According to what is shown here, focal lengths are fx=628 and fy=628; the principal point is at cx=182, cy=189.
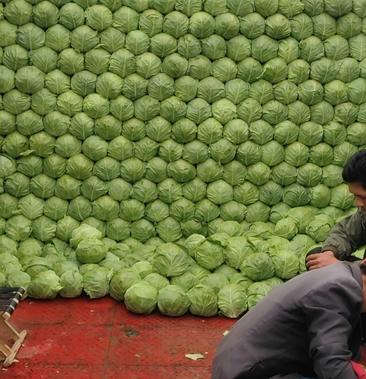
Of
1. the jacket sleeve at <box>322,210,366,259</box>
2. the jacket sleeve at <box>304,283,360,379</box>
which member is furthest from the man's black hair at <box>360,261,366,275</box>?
the jacket sleeve at <box>322,210,366,259</box>

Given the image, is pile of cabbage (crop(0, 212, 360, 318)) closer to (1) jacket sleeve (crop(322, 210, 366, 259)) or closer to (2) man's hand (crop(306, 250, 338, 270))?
(1) jacket sleeve (crop(322, 210, 366, 259))

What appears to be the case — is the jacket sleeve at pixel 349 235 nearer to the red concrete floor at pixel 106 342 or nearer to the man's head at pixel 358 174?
the man's head at pixel 358 174

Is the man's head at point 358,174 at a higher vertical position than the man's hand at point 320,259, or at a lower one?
higher

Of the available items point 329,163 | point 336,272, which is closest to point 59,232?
point 329,163

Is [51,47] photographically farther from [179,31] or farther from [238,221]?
[238,221]

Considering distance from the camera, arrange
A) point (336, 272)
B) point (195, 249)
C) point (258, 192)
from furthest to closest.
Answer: point (258, 192), point (195, 249), point (336, 272)

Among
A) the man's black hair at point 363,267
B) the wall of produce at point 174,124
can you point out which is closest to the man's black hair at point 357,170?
the man's black hair at point 363,267

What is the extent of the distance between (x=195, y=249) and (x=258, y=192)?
88 centimetres

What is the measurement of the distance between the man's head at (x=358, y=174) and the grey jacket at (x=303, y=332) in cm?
84

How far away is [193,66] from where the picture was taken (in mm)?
5824

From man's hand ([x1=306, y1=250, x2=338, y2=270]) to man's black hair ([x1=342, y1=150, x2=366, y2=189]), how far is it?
52 centimetres

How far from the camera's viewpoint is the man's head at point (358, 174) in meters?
3.47

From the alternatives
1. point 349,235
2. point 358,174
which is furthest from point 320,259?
point 358,174

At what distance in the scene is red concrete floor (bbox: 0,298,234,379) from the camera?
441 centimetres
